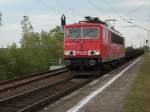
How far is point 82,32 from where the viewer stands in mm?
27125

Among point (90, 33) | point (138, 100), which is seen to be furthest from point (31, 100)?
point (90, 33)

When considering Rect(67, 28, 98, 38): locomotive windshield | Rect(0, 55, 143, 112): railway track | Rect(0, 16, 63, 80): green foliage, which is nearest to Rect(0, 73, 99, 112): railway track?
Rect(0, 55, 143, 112): railway track

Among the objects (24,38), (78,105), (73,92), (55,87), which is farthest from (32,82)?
(24,38)

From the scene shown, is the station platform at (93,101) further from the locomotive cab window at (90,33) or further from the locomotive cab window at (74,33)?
the locomotive cab window at (74,33)

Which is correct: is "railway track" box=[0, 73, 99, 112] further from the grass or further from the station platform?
the grass

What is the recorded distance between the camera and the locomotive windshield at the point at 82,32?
27.0 m

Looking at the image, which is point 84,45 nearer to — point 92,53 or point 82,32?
point 92,53

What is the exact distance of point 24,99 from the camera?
52.9 ft

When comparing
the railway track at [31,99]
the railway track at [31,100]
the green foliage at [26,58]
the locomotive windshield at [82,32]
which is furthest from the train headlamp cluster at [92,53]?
the green foliage at [26,58]

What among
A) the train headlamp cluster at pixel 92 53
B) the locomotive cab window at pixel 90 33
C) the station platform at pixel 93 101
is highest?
the locomotive cab window at pixel 90 33

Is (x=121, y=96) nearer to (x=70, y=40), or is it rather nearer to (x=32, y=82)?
(x=32, y=82)

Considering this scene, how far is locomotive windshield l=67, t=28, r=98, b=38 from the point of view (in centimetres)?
2700

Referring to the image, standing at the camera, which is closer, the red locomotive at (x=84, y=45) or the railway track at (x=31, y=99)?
the railway track at (x=31, y=99)

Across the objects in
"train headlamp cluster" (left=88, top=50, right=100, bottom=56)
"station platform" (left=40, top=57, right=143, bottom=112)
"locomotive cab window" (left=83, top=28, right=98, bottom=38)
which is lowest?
"station platform" (left=40, top=57, right=143, bottom=112)
